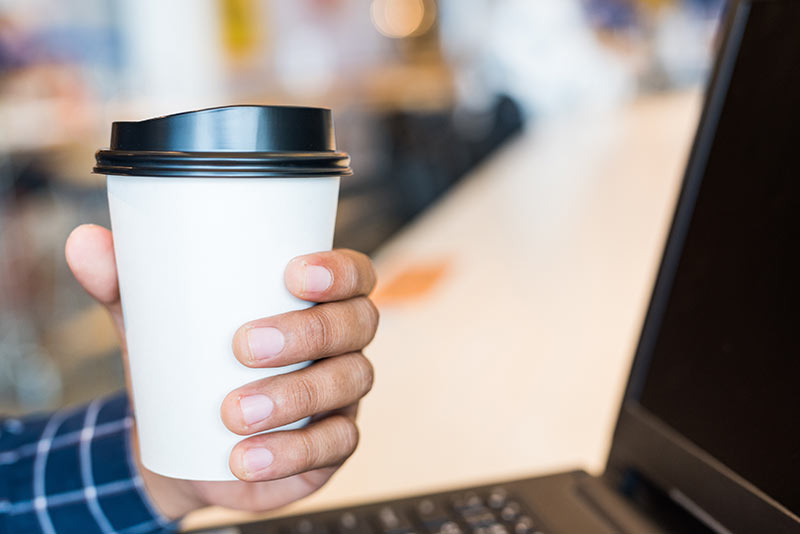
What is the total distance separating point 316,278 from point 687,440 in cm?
28

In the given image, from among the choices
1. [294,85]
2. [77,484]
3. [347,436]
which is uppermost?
[347,436]

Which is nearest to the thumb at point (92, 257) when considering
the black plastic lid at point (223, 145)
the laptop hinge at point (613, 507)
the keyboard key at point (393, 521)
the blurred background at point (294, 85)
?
the black plastic lid at point (223, 145)

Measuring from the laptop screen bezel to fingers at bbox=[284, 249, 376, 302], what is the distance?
24 centimetres

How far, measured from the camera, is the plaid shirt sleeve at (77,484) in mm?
571

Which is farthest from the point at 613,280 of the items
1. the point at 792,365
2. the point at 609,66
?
the point at 609,66

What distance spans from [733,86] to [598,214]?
90cm

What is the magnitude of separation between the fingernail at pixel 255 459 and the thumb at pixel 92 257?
0.18m

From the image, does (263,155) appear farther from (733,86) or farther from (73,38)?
(73,38)

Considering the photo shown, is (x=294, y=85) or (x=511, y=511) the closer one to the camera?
(x=511, y=511)

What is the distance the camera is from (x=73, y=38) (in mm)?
3822

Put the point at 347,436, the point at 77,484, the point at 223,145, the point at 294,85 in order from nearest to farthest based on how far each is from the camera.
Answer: the point at 223,145 → the point at 347,436 → the point at 77,484 → the point at 294,85

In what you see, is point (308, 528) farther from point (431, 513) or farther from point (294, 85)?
point (294, 85)

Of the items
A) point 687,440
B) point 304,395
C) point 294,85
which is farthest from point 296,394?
point 294,85

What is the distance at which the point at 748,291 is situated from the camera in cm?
45
